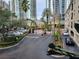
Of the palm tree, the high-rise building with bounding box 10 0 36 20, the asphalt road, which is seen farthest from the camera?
the high-rise building with bounding box 10 0 36 20

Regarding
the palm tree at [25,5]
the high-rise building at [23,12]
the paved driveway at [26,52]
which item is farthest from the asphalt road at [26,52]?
the high-rise building at [23,12]

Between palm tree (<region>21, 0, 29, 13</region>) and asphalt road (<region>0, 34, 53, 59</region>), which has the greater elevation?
palm tree (<region>21, 0, 29, 13</region>)

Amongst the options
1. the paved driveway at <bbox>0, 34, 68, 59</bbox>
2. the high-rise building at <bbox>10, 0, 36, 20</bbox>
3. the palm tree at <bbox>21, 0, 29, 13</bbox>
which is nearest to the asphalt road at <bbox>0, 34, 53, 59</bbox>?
the paved driveway at <bbox>0, 34, 68, 59</bbox>

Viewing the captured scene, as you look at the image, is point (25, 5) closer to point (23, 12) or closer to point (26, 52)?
point (26, 52)

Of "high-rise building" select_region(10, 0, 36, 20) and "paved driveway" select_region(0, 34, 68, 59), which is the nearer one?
"paved driveway" select_region(0, 34, 68, 59)

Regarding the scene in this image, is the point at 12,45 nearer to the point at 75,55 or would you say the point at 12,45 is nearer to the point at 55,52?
the point at 55,52

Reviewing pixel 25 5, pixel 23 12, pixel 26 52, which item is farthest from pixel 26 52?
pixel 23 12

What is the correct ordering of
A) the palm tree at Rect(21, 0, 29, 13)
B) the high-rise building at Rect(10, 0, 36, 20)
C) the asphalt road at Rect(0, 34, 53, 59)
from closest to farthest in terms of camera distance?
the asphalt road at Rect(0, 34, 53, 59), the palm tree at Rect(21, 0, 29, 13), the high-rise building at Rect(10, 0, 36, 20)

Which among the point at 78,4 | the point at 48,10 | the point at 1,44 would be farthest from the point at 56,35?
the point at 48,10

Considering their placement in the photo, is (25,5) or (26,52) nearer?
(26,52)

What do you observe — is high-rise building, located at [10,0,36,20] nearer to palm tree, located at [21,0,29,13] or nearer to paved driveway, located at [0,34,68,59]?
palm tree, located at [21,0,29,13]

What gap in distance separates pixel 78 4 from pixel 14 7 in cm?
6737

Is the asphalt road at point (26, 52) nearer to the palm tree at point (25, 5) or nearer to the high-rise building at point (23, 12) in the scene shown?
the palm tree at point (25, 5)

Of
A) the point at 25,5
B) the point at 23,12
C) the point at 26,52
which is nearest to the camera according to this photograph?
the point at 26,52
